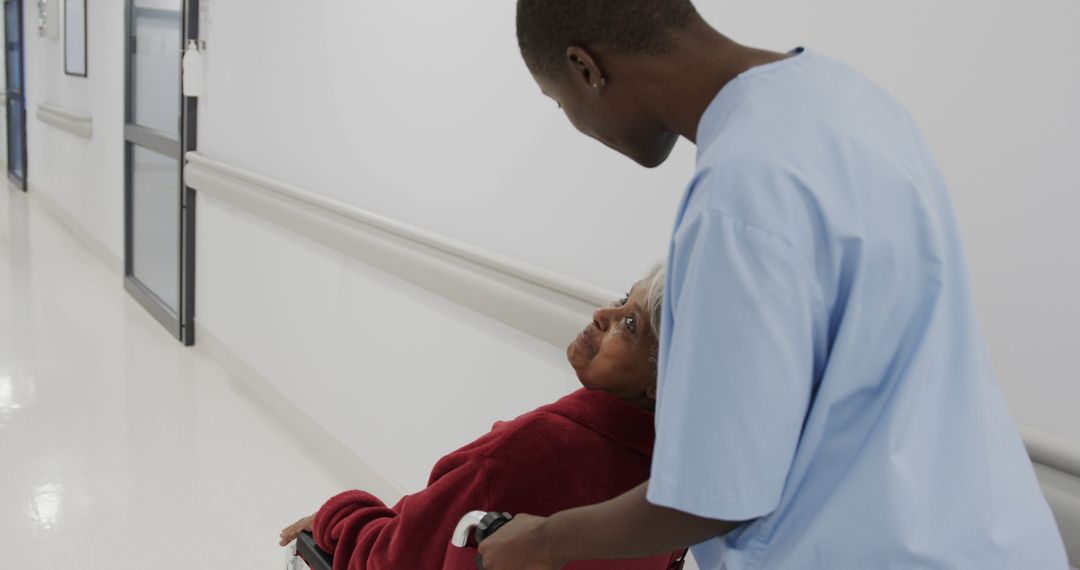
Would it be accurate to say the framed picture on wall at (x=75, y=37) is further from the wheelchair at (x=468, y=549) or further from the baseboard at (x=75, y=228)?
the wheelchair at (x=468, y=549)

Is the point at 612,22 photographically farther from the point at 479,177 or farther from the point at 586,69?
the point at 479,177

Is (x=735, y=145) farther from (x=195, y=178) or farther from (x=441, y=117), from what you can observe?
(x=195, y=178)

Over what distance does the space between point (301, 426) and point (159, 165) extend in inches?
88.7

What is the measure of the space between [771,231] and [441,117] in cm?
186

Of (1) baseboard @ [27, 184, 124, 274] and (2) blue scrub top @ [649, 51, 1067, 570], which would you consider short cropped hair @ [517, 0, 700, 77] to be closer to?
(2) blue scrub top @ [649, 51, 1067, 570]

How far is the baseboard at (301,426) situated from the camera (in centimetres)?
286

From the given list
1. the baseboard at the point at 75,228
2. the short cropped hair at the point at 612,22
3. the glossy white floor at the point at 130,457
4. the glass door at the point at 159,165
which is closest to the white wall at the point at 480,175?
the glass door at the point at 159,165

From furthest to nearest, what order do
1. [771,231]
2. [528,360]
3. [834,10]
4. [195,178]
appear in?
[195,178] → [528,360] → [834,10] → [771,231]

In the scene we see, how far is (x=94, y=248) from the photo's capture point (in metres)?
6.29

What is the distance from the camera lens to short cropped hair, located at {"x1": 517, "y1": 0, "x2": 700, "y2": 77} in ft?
2.64

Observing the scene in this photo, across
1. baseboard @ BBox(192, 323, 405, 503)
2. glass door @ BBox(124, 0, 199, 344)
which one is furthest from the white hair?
glass door @ BBox(124, 0, 199, 344)

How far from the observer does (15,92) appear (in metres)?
9.54

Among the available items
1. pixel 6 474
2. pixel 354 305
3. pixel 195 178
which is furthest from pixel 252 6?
pixel 6 474

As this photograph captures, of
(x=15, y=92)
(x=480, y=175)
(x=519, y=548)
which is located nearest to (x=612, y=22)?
(x=519, y=548)
